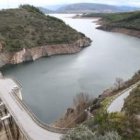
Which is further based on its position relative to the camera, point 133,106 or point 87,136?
point 133,106

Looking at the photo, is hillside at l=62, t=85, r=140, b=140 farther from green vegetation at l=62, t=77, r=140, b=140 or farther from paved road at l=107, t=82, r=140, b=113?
paved road at l=107, t=82, r=140, b=113

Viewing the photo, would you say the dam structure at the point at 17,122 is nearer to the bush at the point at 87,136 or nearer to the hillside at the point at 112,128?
the hillside at the point at 112,128

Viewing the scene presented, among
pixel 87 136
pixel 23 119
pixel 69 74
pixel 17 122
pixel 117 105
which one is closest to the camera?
pixel 87 136

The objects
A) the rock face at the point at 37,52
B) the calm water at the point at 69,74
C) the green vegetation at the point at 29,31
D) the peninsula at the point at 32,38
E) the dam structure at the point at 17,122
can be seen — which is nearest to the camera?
the dam structure at the point at 17,122

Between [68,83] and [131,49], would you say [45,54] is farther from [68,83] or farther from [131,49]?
[68,83]

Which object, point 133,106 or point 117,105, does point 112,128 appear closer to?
point 133,106

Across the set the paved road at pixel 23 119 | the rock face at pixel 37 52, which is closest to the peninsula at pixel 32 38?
the rock face at pixel 37 52

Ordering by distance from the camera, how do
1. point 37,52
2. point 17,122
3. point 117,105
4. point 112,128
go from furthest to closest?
point 37,52
point 117,105
point 17,122
point 112,128

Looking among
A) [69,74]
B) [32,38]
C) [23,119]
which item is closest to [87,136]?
[23,119]
